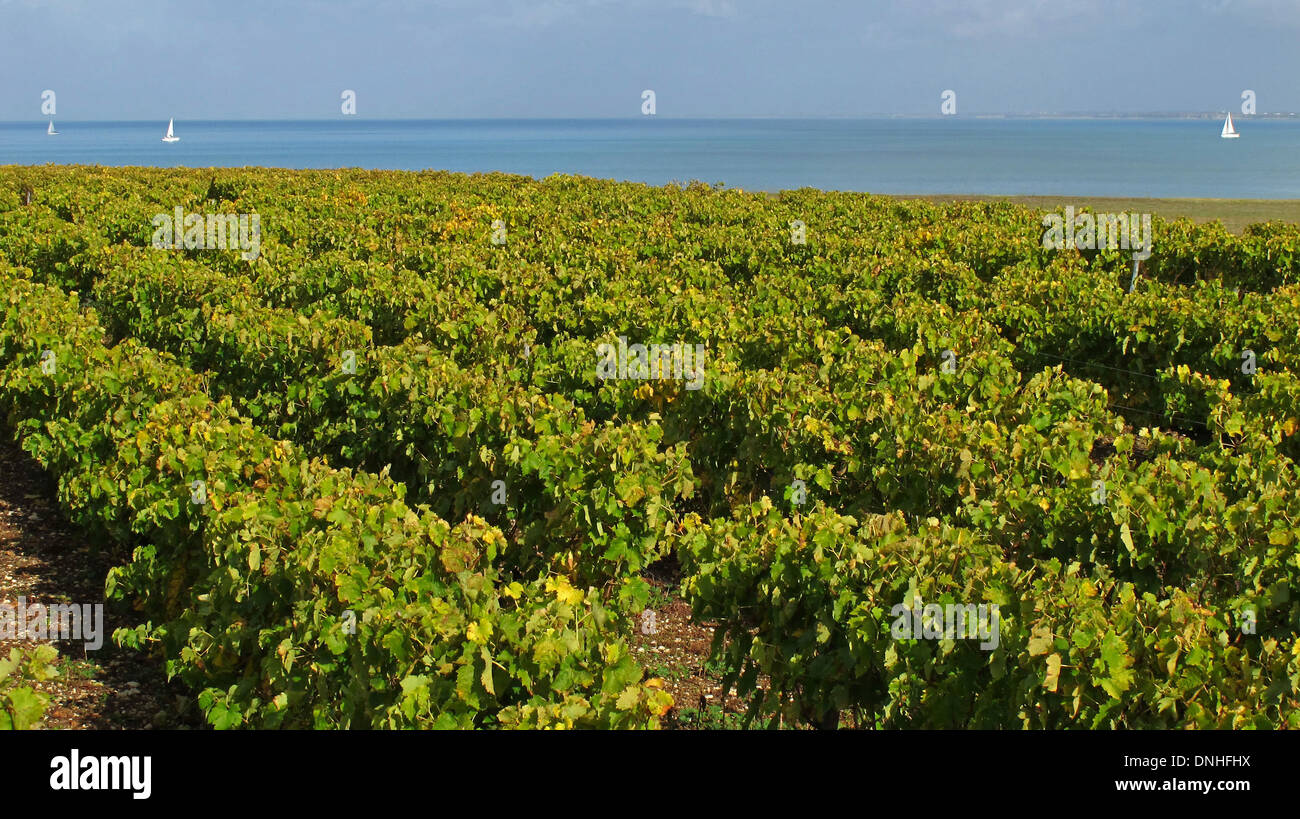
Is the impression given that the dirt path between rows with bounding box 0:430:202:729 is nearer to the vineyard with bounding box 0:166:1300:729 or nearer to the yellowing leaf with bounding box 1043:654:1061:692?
the vineyard with bounding box 0:166:1300:729

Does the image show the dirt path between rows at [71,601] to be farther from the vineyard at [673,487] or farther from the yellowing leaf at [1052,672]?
the yellowing leaf at [1052,672]

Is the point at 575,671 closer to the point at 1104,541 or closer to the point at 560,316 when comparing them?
the point at 1104,541

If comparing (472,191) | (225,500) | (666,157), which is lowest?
(225,500)

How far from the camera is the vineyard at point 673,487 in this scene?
5.28 meters

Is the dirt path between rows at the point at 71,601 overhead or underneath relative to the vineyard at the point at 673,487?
underneath

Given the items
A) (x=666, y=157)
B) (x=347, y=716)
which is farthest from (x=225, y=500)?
(x=666, y=157)

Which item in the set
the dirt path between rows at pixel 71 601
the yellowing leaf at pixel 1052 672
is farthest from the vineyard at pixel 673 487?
the dirt path between rows at pixel 71 601

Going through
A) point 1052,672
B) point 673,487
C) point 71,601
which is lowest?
point 71,601

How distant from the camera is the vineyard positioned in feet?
17.3

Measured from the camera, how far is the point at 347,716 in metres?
5.53

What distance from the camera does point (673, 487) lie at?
789cm

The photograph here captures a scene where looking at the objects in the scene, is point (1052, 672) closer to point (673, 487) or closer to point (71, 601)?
point (673, 487)

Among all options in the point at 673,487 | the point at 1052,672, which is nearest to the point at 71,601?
the point at 673,487
